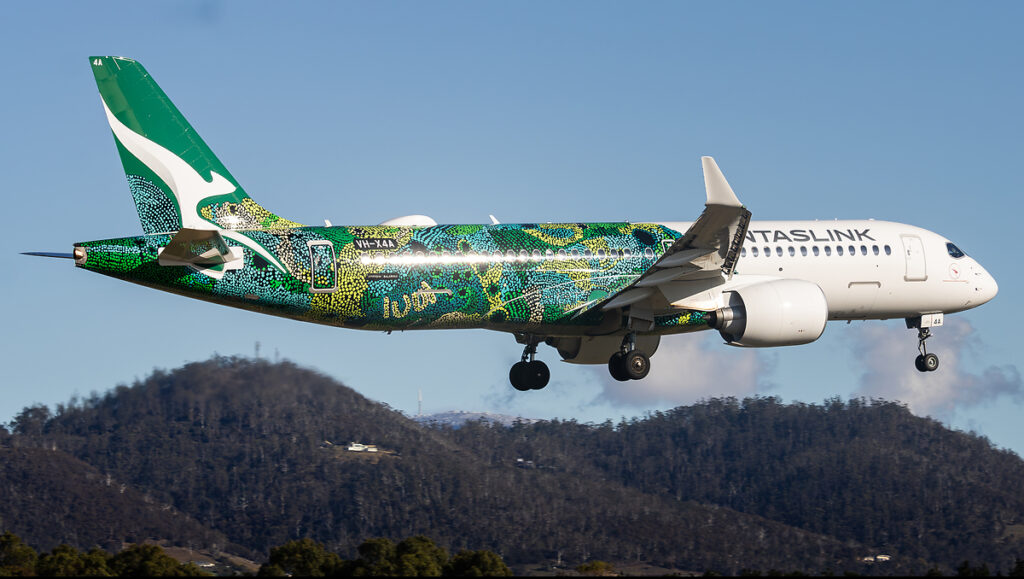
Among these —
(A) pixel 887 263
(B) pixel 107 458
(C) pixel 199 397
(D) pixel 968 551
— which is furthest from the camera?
(B) pixel 107 458

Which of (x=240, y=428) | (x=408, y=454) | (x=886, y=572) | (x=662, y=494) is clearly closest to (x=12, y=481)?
(x=240, y=428)

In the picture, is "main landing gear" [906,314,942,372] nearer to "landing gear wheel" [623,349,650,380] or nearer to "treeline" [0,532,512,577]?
"landing gear wheel" [623,349,650,380]

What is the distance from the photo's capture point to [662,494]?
171ft

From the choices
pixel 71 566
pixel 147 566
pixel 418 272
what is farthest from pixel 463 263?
pixel 71 566

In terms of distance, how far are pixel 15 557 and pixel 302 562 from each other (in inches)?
334

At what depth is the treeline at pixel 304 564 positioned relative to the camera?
3469 cm

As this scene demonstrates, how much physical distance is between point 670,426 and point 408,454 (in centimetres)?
1137

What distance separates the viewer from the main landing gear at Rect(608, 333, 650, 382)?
38094 mm

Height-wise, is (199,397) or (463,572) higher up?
(199,397)

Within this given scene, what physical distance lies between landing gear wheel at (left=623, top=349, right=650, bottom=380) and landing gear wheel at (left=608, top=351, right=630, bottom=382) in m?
0.08

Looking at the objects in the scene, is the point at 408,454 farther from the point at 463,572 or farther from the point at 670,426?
the point at 463,572

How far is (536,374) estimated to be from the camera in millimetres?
41438

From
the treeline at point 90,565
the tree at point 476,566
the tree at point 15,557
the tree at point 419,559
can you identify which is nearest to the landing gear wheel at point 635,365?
the tree at point 476,566

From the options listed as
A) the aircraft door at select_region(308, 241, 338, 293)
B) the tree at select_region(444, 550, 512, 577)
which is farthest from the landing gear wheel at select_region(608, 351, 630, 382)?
the aircraft door at select_region(308, 241, 338, 293)
